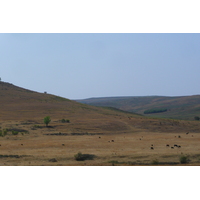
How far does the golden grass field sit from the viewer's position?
22.2m

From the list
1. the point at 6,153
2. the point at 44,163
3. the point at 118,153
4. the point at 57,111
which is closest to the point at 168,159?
the point at 118,153

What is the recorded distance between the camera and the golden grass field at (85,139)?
72.8ft

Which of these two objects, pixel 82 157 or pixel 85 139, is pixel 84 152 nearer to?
pixel 82 157

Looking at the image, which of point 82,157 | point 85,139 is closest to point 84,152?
point 82,157

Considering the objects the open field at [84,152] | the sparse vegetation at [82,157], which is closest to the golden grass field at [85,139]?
the open field at [84,152]

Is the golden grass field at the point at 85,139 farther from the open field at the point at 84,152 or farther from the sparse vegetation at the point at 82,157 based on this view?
the sparse vegetation at the point at 82,157

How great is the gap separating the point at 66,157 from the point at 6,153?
566cm

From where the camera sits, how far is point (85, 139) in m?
34.8

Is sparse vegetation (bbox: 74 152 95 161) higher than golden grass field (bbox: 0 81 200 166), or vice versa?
golden grass field (bbox: 0 81 200 166)

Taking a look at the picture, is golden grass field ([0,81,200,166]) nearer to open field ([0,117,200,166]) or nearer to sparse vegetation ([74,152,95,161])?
open field ([0,117,200,166])

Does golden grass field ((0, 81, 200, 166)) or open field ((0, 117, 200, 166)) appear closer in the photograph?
open field ((0, 117, 200, 166))

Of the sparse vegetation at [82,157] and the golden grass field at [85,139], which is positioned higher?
the golden grass field at [85,139]

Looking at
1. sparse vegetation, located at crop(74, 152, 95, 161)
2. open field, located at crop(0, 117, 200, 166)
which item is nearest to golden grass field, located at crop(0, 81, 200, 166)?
open field, located at crop(0, 117, 200, 166)

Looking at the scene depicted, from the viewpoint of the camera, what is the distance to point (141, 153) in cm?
2422
